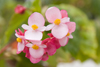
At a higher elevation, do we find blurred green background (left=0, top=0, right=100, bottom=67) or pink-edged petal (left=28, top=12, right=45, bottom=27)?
pink-edged petal (left=28, top=12, right=45, bottom=27)

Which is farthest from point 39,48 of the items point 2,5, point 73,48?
point 2,5

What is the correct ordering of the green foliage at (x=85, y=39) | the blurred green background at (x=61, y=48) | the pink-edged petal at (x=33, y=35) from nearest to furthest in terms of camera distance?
the pink-edged petal at (x=33, y=35), the blurred green background at (x=61, y=48), the green foliage at (x=85, y=39)

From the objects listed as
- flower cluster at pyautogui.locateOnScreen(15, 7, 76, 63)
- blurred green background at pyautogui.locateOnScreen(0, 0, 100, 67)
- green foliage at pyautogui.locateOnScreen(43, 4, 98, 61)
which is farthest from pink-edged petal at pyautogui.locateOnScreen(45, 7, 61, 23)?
green foliage at pyautogui.locateOnScreen(43, 4, 98, 61)

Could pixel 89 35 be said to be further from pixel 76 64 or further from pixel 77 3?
pixel 77 3

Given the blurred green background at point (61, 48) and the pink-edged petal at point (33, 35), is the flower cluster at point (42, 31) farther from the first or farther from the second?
the blurred green background at point (61, 48)

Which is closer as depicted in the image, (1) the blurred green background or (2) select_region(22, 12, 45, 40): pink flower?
(2) select_region(22, 12, 45, 40): pink flower

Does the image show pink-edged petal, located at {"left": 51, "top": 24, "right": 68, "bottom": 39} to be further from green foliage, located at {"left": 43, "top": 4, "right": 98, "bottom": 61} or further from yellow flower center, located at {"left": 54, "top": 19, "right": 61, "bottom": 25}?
green foliage, located at {"left": 43, "top": 4, "right": 98, "bottom": 61}

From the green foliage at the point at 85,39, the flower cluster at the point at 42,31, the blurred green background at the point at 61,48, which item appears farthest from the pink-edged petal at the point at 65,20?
the green foliage at the point at 85,39
